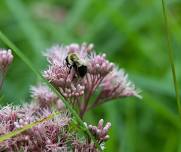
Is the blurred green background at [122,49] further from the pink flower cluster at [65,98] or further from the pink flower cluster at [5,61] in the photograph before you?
the pink flower cluster at [5,61]

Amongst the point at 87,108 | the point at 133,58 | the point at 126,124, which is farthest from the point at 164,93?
the point at 87,108

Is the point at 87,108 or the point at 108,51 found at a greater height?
the point at 108,51

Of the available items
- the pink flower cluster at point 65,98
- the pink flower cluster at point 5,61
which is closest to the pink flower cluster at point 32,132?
the pink flower cluster at point 65,98

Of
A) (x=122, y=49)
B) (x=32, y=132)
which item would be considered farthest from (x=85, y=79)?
(x=122, y=49)

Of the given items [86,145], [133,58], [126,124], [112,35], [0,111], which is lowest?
[86,145]

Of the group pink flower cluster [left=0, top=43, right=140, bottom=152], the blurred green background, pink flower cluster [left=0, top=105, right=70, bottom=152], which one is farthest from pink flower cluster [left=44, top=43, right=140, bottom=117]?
the blurred green background

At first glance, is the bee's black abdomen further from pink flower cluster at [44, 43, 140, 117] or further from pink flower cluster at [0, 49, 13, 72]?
pink flower cluster at [0, 49, 13, 72]

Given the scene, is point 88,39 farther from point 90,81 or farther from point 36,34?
point 90,81
